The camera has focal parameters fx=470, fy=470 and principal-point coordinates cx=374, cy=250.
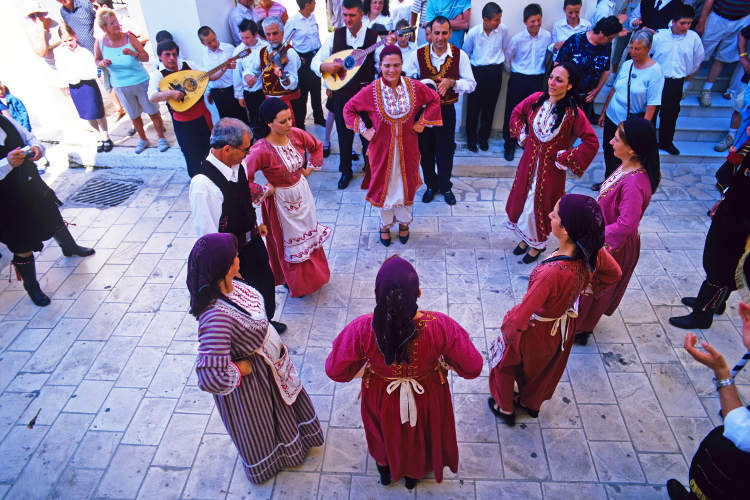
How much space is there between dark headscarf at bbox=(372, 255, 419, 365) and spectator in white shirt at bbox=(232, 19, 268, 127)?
4873mm

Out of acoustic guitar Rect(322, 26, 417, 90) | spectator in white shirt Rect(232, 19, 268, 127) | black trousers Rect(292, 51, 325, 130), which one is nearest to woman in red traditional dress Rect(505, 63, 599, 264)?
acoustic guitar Rect(322, 26, 417, 90)

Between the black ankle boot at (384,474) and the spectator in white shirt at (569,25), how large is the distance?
206 inches

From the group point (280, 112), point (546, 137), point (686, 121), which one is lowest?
point (686, 121)

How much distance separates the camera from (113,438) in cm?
334

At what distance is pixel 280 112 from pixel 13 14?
614 cm

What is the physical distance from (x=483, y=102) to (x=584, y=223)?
4369mm

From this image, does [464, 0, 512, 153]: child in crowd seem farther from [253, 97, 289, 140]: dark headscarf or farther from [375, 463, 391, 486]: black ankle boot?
[375, 463, 391, 486]: black ankle boot

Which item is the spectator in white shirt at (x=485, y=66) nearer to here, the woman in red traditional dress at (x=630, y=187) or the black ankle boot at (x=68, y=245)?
the woman in red traditional dress at (x=630, y=187)

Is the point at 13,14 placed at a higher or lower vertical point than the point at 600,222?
higher

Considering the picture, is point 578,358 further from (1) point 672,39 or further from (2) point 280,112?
(1) point 672,39

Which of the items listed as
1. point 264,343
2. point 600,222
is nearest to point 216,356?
point 264,343

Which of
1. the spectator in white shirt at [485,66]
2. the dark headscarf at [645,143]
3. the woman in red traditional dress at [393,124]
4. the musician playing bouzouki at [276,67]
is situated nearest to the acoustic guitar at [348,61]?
the musician playing bouzouki at [276,67]

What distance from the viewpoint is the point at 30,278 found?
4.51 m

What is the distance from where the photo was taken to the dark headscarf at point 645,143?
3.12 meters
